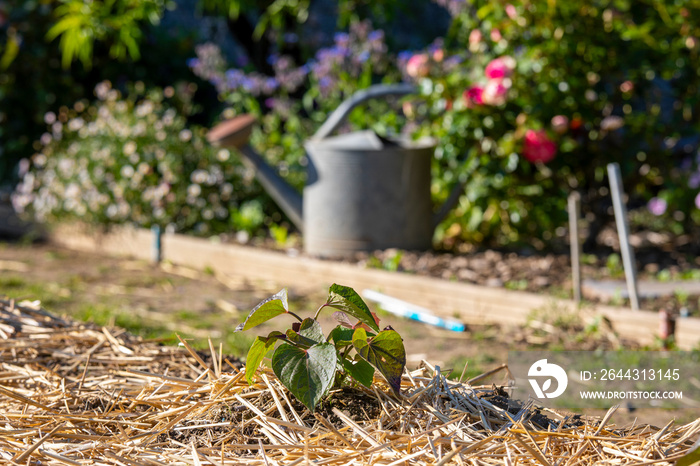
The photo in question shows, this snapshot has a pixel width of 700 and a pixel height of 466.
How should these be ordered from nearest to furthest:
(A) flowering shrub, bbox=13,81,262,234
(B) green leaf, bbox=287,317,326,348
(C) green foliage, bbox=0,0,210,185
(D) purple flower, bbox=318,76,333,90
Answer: (B) green leaf, bbox=287,317,326,348 → (A) flowering shrub, bbox=13,81,262,234 → (D) purple flower, bbox=318,76,333,90 → (C) green foliage, bbox=0,0,210,185

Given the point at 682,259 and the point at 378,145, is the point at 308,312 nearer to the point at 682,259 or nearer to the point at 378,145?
the point at 378,145

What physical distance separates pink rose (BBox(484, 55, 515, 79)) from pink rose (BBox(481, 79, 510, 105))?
0.03 m

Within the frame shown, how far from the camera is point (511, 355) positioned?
128cm

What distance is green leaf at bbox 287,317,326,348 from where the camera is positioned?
3.22 ft

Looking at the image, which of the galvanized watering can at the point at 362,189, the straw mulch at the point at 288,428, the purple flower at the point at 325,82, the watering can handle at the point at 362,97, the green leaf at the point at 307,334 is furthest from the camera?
the purple flower at the point at 325,82

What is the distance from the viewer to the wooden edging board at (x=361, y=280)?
2.63 metres

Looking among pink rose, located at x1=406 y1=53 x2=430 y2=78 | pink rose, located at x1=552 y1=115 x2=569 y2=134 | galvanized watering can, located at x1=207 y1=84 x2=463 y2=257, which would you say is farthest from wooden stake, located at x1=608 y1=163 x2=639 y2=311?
pink rose, located at x1=406 y1=53 x2=430 y2=78

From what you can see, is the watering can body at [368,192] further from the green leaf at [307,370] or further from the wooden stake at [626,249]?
the green leaf at [307,370]

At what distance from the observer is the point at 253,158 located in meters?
4.04

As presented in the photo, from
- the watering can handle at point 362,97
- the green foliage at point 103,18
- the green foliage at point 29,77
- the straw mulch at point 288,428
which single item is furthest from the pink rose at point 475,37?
the green foliage at point 29,77

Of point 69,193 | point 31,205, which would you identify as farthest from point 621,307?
point 31,205

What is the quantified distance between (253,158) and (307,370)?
3209mm

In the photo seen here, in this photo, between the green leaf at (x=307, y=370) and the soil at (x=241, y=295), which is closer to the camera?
the green leaf at (x=307, y=370)

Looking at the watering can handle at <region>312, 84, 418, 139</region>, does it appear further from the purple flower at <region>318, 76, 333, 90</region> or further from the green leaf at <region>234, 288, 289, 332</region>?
the green leaf at <region>234, 288, 289, 332</region>
